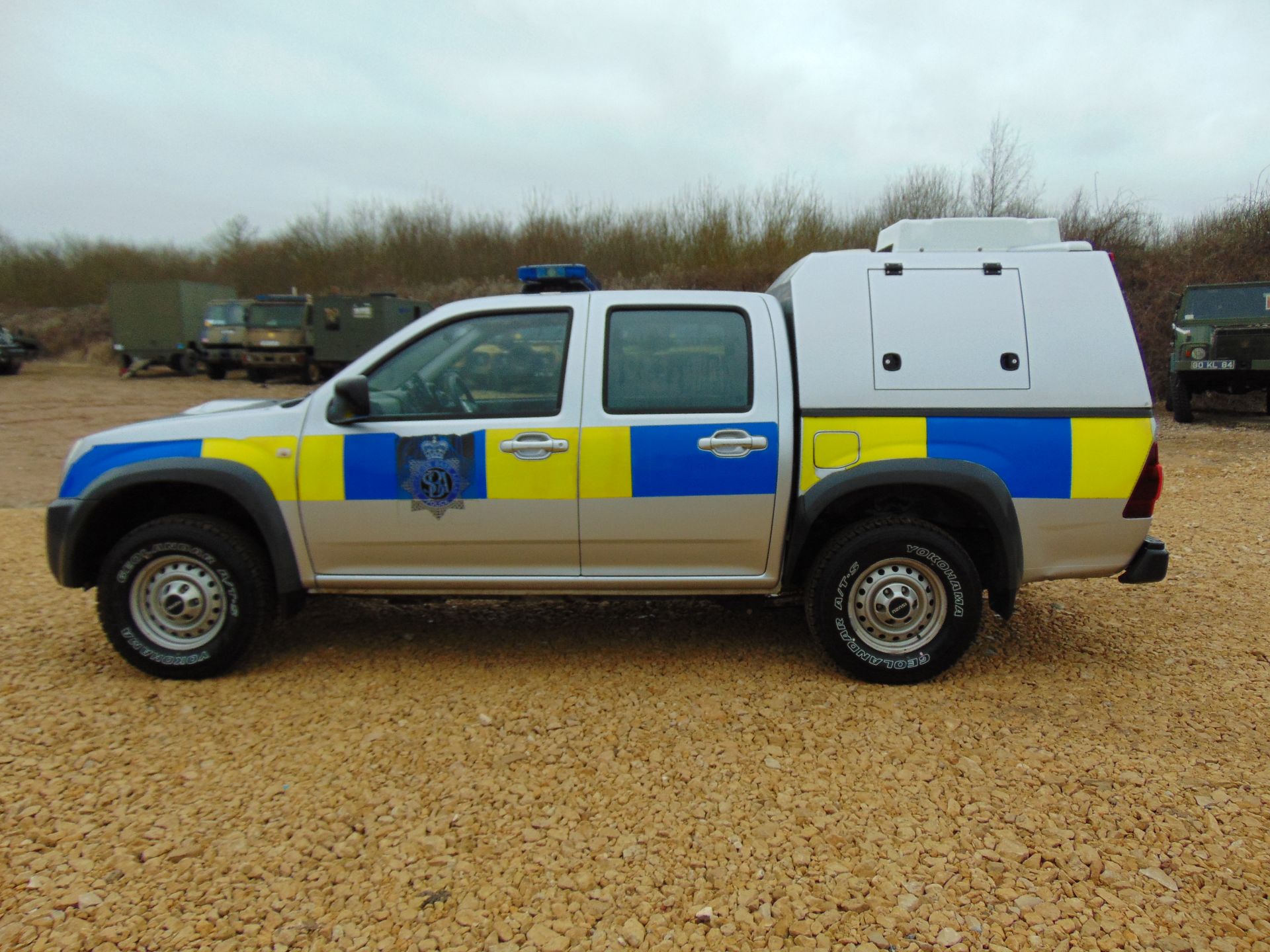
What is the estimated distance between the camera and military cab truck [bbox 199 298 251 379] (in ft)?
68.6

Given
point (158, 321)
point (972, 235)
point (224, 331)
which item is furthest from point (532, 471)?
point (158, 321)

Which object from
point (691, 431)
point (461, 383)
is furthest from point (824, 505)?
point (461, 383)

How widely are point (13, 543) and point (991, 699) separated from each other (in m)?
6.66

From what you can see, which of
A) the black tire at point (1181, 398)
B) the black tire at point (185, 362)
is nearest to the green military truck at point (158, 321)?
the black tire at point (185, 362)

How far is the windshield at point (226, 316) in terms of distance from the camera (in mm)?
20906

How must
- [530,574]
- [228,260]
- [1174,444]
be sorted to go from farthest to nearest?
1. [228,260]
2. [1174,444]
3. [530,574]

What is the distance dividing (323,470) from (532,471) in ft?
2.90

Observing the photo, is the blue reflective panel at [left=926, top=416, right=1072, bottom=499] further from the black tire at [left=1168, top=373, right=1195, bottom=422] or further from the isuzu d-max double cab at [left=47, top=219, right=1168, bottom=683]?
the black tire at [left=1168, top=373, right=1195, bottom=422]

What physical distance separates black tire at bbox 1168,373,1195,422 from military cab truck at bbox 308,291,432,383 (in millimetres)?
14736

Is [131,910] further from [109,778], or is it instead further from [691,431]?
[691,431]

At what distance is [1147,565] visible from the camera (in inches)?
144

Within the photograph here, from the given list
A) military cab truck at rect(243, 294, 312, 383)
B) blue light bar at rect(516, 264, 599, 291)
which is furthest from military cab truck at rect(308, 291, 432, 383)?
blue light bar at rect(516, 264, 599, 291)

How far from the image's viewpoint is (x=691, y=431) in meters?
3.57

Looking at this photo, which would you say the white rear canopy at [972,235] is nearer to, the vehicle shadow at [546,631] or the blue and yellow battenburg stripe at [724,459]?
the blue and yellow battenburg stripe at [724,459]
